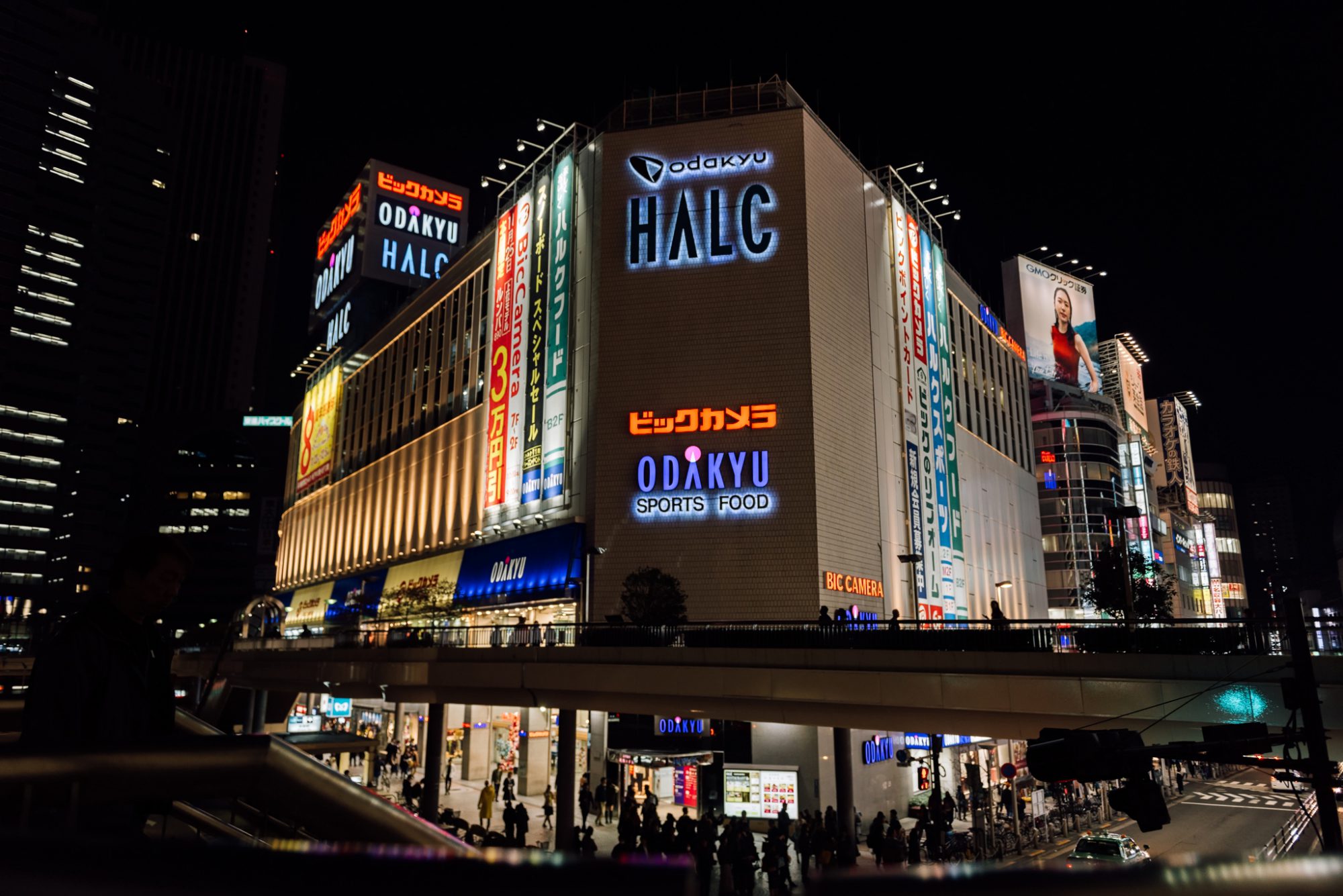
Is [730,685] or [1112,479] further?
[1112,479]

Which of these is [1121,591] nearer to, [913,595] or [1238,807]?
[1238,807]

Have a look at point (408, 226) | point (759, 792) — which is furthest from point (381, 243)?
point (759, 792)

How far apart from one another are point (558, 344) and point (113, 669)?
3820 centimetres

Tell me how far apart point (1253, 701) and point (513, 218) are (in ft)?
130

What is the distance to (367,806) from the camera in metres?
2.12

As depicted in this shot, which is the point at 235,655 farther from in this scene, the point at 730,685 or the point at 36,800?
the point at 36,800

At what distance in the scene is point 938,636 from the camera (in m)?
20.4

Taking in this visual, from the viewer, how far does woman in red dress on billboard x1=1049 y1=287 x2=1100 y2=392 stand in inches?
3231

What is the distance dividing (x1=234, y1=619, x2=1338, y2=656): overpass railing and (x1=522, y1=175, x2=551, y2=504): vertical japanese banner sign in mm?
11673

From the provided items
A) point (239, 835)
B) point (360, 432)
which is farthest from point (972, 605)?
point (239, 835)

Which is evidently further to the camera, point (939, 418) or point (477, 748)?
point (939, 418)

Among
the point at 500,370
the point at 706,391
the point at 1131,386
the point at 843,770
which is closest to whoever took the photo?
the point at 843,770

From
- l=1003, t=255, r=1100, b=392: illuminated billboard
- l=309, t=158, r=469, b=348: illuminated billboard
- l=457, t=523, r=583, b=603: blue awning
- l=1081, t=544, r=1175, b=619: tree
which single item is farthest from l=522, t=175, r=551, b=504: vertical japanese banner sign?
l=1003, t=255, r=1100, b=392: illuminated billboard

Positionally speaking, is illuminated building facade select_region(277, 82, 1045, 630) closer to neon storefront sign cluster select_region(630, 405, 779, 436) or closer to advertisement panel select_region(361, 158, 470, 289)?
neon storefront sign cluster select_region(630, 405, 779, 436)
